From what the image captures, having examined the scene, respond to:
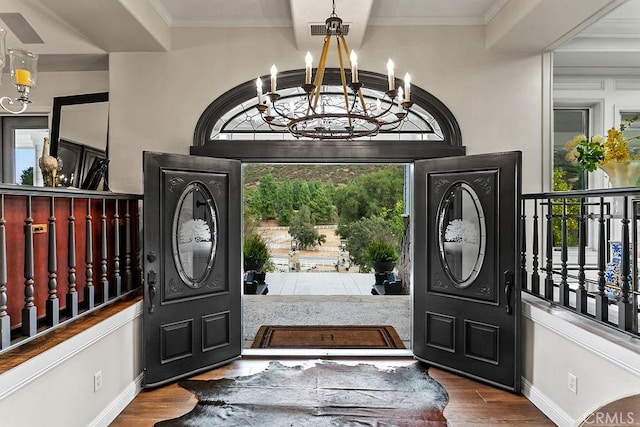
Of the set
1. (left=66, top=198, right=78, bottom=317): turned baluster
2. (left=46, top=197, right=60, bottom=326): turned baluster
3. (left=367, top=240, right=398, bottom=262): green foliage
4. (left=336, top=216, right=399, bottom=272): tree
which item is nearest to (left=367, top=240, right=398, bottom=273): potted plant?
(left=367, top=240, right=398, bottom=262): green foliage

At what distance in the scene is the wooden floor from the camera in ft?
9.37

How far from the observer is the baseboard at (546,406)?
2.73 m

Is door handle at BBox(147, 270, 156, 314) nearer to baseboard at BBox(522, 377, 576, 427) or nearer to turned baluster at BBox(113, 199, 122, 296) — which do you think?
turned baluster at BBox(113, 199, 122, 296)

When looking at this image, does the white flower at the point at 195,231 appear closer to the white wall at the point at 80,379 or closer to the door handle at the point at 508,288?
the white wall at the point at 80,379

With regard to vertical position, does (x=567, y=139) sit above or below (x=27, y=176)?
above

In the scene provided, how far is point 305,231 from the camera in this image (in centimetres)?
820

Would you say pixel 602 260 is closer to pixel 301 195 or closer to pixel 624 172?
pixel 624 172

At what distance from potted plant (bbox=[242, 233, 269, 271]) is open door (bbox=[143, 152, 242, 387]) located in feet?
12.2

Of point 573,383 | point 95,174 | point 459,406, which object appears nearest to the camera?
point 573,383

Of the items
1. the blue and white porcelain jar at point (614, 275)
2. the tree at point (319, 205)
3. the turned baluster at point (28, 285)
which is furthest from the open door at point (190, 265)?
the tree at point (319, 205)

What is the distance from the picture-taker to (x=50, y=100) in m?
4.19

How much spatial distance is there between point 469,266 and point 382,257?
412 cm

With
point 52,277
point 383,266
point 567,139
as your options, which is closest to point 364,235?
point 383,266

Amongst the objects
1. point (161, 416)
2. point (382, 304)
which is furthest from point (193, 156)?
point (382, 304)
